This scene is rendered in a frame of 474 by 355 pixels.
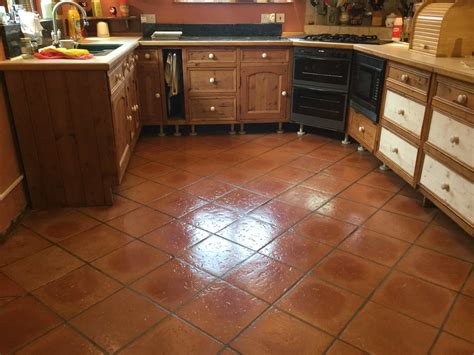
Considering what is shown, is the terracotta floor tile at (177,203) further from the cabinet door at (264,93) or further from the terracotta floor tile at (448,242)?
the cabinet door at (264,93)

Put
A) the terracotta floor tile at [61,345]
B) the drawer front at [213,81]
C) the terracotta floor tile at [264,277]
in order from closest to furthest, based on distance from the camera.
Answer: the terracotta floor tile at [61,345], the terracotta floor tile at [264,277], the drawer front at [213,81]

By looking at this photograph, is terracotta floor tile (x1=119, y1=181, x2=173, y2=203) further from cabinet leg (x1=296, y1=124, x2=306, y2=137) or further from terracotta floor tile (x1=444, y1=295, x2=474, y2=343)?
terracotta floor tile (x1=444, y1=295, x2=474, y2=343)

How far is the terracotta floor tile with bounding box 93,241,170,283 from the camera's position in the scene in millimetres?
1978

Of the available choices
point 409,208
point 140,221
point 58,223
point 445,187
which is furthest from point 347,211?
point 58,223

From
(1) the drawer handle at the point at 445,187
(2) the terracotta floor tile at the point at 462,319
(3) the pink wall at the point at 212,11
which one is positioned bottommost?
(2) the terracotta floor tile at the point at 462,319

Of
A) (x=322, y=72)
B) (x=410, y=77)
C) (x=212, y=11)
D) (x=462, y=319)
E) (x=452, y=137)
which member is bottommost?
(x=462, y=319)

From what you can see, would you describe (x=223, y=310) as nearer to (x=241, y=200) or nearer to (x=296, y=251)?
(x=296, y=251)

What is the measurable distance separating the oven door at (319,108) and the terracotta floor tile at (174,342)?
2591mm

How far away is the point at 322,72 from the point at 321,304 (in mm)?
2427

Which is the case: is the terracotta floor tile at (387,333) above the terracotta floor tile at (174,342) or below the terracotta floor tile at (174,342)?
below

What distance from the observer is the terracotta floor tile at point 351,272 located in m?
1.90

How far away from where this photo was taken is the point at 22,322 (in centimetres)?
167

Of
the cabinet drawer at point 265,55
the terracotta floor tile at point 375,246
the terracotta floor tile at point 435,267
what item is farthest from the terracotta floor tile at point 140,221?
the cabinet drawer at point 265,55

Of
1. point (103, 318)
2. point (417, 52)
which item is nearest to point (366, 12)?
point (417, 52)
